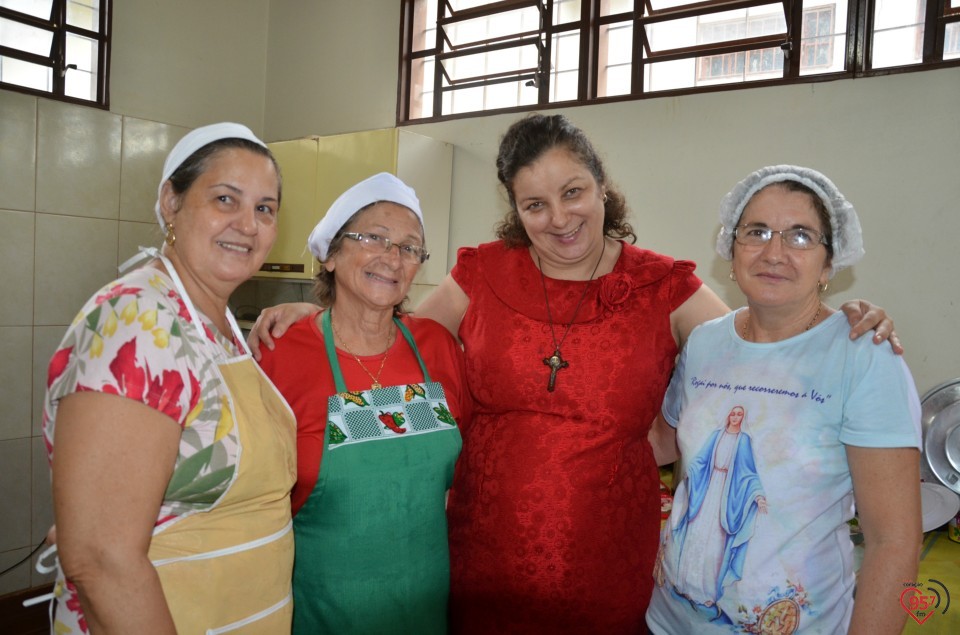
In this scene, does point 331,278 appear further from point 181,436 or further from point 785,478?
point 785,478

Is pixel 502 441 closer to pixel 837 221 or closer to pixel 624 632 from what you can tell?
pixel 624 632

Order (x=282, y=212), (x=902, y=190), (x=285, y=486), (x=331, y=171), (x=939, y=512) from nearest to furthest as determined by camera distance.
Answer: (x=285, y=486)
(x=939, y=512)
(x=902, y=190)
(x=331, y=171)
(x=282, y=212)

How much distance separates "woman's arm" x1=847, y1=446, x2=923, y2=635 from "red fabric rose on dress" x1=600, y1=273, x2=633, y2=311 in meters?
0.61

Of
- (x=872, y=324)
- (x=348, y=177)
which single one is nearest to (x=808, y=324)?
(x=872, y=324)

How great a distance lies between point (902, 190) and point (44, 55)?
13.1 feet

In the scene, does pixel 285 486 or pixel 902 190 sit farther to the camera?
pixel 902 190

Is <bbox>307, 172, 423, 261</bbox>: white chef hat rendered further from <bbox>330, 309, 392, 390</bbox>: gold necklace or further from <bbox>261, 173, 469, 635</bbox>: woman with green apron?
<bbox>330, 309, 392, 390</bbox>: gold necklace

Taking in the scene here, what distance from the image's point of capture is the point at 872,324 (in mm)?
1138

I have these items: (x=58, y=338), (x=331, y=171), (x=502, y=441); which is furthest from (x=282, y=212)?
(x=502, y=441)

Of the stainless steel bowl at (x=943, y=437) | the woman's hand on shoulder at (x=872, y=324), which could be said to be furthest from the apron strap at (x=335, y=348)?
the stainless steel bowl at (x=943, y=437)

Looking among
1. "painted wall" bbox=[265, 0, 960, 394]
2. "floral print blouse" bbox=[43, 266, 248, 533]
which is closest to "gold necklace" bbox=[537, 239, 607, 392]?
"floral print blouse" bbox=[43, 266, 248, 533]

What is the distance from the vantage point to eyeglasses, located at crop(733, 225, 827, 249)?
1.21m

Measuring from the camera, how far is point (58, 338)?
3615 millimetres

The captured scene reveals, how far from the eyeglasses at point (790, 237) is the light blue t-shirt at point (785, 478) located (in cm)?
14
